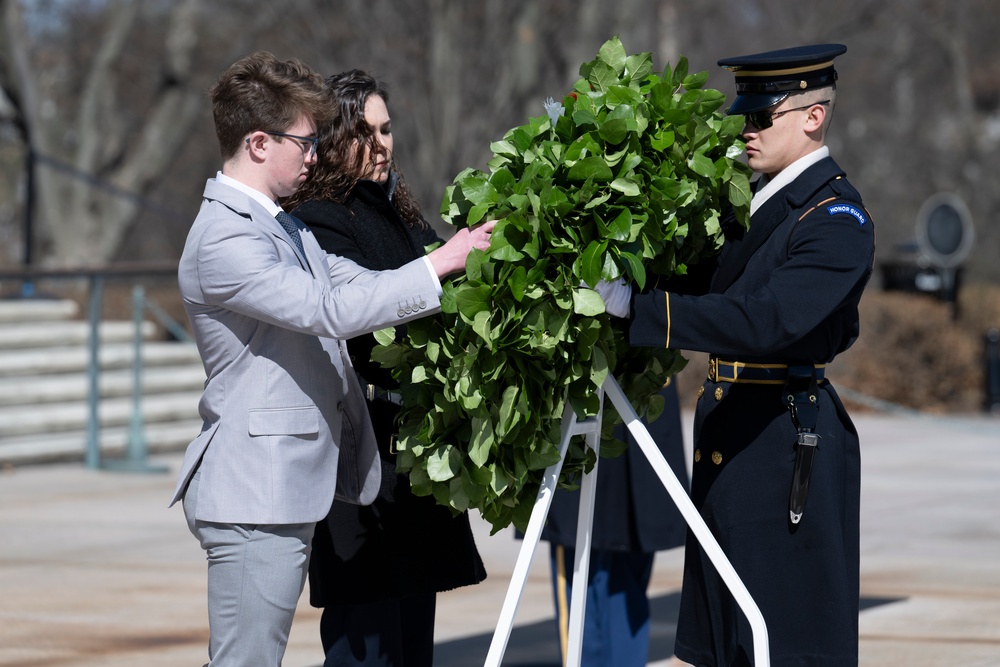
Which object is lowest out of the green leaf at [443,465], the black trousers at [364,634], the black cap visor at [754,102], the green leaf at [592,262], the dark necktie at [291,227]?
the black trousers at [364,634]

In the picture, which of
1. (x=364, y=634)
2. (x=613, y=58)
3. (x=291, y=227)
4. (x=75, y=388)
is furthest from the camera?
(x=75, y=388)

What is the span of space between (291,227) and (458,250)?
48 centimetres

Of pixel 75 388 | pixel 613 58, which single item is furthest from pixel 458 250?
pixel 75 388

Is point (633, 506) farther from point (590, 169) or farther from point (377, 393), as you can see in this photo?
point (590, 169)

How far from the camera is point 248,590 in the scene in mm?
3459

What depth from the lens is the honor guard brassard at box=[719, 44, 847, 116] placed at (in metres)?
3.70

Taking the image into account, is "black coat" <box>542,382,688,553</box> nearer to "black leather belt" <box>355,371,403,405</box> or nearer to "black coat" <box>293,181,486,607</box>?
"black coat" <box>293,181,486,607</box>

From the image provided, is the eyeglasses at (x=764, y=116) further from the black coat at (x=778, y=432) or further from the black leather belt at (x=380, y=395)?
the black leather belt at (x=380, y=395)

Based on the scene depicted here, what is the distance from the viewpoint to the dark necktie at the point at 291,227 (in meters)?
3.62

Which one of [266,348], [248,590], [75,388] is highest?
[266,348]

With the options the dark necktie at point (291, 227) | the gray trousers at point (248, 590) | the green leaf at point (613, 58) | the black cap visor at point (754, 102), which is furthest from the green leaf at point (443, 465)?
the black cap visor at point (754, 102)

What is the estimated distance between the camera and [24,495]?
10094 mm

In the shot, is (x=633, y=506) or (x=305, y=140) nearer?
(x=305, y=140)

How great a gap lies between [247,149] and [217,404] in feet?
1.97
